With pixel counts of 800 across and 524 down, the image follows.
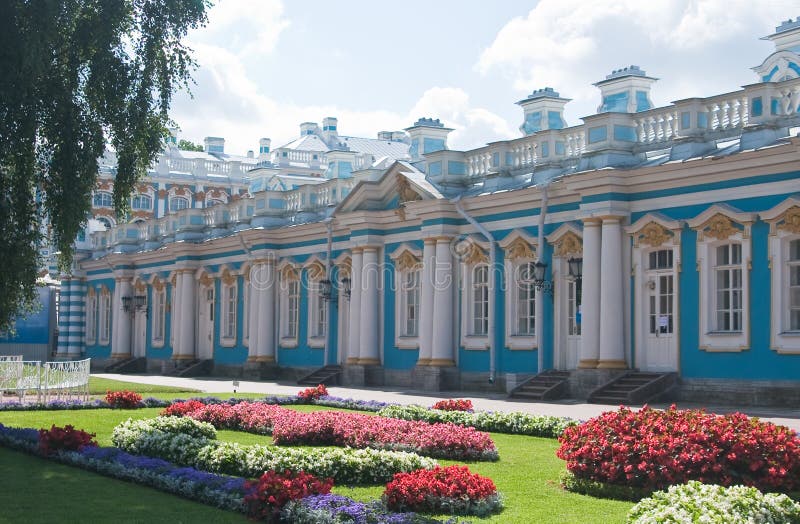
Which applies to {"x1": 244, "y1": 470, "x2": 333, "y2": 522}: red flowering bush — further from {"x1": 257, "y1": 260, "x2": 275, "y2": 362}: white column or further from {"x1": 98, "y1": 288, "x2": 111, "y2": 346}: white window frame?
{"x1": 98, "y1": 288, "x2": 111, "y2": 346}: white window frame

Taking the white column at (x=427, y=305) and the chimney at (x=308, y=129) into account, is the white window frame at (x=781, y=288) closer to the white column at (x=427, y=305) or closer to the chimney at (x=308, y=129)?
the white column at (x=427, y=305)

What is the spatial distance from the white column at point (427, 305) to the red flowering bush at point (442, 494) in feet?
55.2

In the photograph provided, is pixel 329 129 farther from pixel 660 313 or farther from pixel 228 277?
pixel 660 313

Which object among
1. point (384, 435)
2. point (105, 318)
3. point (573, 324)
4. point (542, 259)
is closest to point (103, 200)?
point (105, 318)

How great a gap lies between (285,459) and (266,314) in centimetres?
2254

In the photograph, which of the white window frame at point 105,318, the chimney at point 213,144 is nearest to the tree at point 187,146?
the chimney at point 213,144

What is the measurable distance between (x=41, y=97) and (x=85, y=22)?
118 cm

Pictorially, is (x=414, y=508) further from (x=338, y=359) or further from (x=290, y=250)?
(x=290, y=250)

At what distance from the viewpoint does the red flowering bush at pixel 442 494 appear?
9.35 m

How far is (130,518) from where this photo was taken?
9.14 metres

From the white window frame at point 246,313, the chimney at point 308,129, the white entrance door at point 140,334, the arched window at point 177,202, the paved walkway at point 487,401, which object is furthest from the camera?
the chimney at point 308,129

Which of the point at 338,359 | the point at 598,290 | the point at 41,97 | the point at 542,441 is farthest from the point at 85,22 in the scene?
the point at 338,359

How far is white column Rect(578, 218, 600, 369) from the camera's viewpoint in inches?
867

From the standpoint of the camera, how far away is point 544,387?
22938mm
